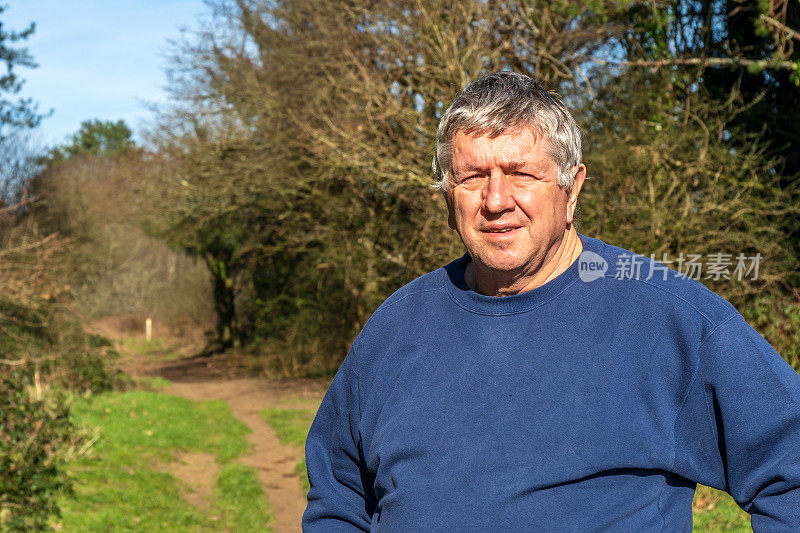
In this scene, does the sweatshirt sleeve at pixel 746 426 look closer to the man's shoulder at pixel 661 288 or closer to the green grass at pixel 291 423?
the man's shoulder at pixel 661 288

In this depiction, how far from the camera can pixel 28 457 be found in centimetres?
791

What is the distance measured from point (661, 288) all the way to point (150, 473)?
31.0 ft

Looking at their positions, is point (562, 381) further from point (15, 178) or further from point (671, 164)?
point (15, 178)

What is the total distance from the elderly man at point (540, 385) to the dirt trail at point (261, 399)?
689 centimetres

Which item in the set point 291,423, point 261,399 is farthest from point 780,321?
point 261,399

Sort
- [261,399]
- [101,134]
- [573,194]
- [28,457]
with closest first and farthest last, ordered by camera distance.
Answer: [573,194] → [28,457] → [261,399] → [101,134]

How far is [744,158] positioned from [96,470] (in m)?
8.85

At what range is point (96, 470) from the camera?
30.7 ft

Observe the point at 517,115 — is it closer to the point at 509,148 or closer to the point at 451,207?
the point at 509,148

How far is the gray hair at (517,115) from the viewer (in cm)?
174

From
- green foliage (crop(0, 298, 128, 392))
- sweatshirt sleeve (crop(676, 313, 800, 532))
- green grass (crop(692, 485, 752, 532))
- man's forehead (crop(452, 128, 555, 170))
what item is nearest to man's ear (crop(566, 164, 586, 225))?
man's forehead (crop(452, 128, 555, 170))

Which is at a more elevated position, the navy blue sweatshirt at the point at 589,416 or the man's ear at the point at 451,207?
the man's ear at the point at 451,207

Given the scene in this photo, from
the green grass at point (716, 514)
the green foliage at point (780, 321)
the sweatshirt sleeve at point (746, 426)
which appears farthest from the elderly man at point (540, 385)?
the green foliage at point (780, 321)

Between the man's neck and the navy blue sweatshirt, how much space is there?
0.07 metres
